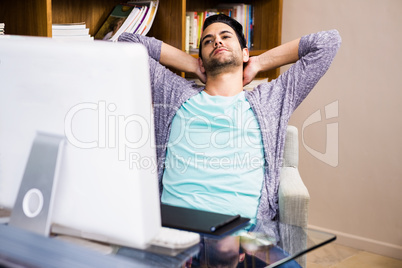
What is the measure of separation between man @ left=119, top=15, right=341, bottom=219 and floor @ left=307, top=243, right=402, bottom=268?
0.97 m

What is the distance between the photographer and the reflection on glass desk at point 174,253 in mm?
932

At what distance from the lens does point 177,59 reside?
2.25 m

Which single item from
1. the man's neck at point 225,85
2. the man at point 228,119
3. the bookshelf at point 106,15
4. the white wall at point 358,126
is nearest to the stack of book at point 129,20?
the bookshelf at point 106,15

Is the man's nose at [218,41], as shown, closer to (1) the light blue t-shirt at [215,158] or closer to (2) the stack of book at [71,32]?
(1) the light blue t-shirt at [215,158]

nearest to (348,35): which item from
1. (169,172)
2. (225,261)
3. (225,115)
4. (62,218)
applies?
(225,115)

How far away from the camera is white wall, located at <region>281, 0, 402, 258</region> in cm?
278

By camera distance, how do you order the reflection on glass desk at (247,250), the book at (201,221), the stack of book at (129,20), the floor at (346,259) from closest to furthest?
1. the reflection on glass desk at (247,250)
2. the book at (201,221)
3. the stack of book at (129,20)
4. the floor at (346,259)

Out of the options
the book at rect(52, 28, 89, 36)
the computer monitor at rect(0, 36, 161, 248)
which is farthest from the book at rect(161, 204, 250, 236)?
the book at rect(52, 28, 89, 36)

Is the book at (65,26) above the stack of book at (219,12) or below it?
below

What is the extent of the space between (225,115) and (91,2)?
3.21 ft

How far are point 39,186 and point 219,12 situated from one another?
7.10ft

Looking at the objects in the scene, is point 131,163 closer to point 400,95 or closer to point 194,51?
point 194,51

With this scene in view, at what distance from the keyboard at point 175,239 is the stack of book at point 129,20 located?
4.93 ft

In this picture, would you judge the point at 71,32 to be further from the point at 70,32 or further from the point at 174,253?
the point at 174,253
